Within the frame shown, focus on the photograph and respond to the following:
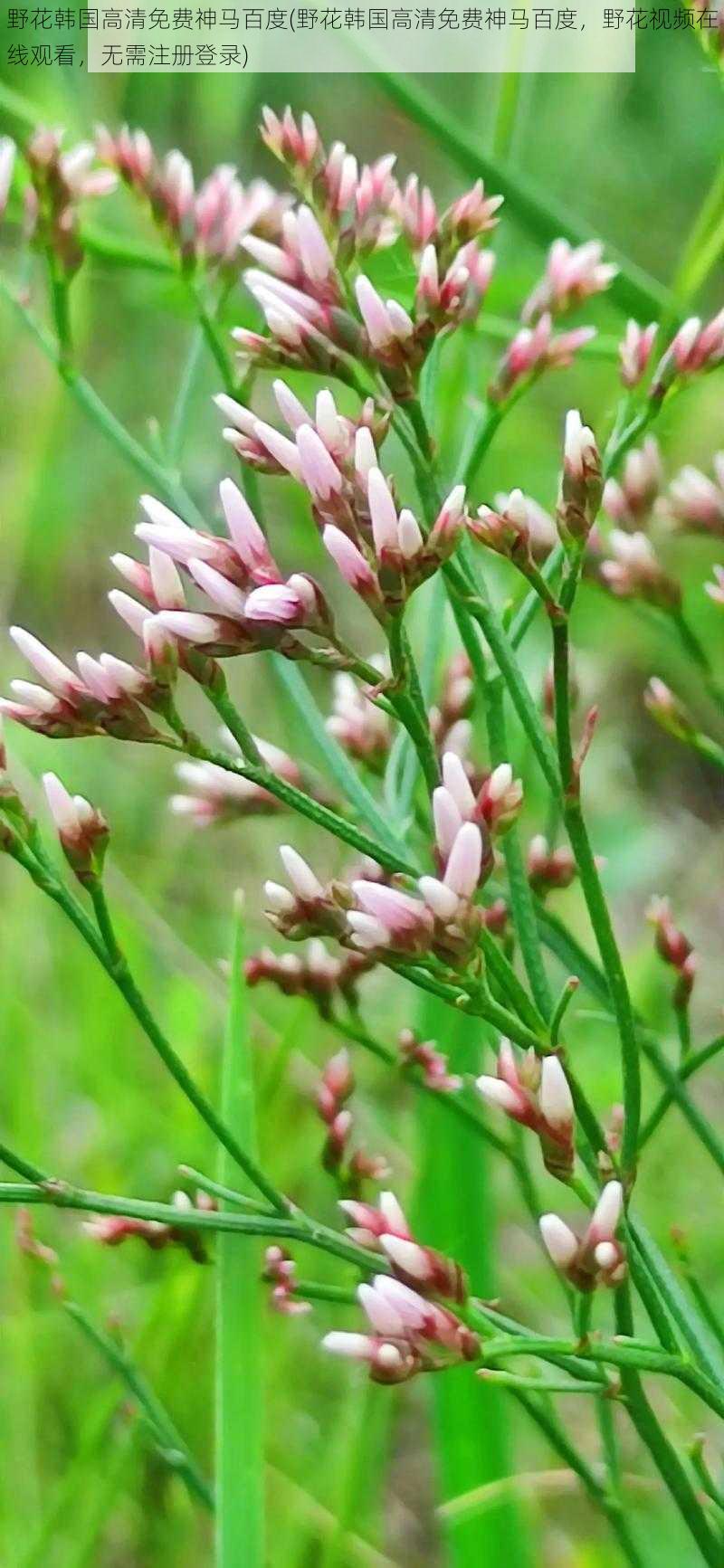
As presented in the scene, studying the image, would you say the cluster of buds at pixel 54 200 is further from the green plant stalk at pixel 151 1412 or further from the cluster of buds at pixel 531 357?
the green plant stalk at pixel 151 1412

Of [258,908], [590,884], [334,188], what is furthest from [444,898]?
[258,908]

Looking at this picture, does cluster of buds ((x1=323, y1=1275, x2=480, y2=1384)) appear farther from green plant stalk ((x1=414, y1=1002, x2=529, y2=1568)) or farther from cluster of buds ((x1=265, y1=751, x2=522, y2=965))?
green plant stalk ((x1=414, y1=1002, x2=529, y2=1568))

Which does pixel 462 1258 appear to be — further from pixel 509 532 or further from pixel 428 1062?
pixel 509 532

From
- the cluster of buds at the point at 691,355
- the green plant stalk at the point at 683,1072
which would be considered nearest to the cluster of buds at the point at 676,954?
the green plant stalk at the point at 683,1072

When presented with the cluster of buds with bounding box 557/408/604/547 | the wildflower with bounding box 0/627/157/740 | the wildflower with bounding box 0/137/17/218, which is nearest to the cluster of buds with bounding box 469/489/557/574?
the cluster of buds with bounding box 557/408/604/547

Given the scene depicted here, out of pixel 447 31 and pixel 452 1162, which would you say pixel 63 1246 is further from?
pixel 447 31
